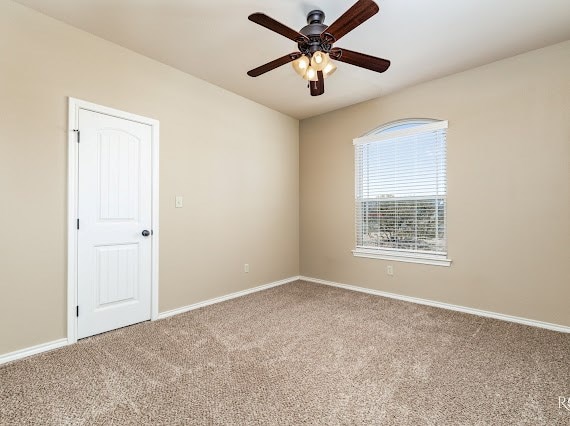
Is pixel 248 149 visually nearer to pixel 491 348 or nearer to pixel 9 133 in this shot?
pixel 9 133

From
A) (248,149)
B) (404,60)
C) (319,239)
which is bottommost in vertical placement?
(319,239)

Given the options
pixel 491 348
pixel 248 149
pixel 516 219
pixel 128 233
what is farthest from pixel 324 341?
pixel 248 149

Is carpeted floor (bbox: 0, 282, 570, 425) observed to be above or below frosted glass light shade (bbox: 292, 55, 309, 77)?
below

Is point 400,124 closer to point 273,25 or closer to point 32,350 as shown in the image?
point 273,25

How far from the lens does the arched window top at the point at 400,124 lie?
3649 mm

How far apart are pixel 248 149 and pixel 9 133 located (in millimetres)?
2451

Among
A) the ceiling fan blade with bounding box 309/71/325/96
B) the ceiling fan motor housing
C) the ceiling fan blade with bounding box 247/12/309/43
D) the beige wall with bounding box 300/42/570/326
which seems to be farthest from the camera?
the beige wall with bounding box 300/42/570/326

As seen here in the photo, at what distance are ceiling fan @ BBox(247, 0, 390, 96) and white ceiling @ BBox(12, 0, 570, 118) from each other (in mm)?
298

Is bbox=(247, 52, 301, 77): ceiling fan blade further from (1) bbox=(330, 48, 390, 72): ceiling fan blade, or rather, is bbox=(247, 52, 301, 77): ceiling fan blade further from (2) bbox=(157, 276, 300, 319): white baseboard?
(2) bbox=(157, 276, 300, 319): white baseboard

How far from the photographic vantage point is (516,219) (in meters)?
2.97

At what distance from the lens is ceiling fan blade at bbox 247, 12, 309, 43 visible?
178 centimetres

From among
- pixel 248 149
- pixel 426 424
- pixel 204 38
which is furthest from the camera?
pixel 248 149

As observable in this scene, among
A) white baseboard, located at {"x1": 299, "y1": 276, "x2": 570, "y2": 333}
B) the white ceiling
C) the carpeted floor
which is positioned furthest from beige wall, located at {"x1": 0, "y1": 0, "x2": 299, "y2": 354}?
white baseboard, located at {"x1": 299, "y1": 276, "x2": 570, "y2": 333}

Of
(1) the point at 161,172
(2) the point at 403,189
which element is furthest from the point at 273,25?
(2) the point at 403,189
